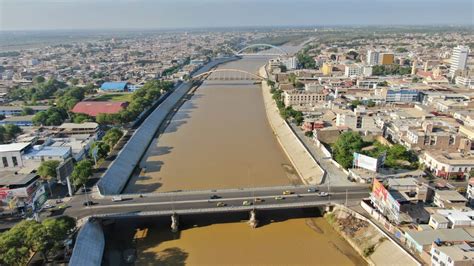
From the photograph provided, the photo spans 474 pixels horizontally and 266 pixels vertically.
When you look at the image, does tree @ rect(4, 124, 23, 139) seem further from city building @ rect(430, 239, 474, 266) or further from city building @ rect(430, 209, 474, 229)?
city building @ rect(430, 239, 474, 266)

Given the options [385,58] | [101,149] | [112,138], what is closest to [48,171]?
[101,149]

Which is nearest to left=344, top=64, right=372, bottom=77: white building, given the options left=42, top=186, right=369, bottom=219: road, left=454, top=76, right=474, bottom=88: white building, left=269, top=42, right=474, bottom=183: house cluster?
left=269, top=42, right=474, bottom=183: house cluster

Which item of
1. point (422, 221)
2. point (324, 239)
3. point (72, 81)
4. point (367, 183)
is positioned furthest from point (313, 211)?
point (72, 81)

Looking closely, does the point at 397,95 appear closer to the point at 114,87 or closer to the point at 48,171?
the point at 48,171

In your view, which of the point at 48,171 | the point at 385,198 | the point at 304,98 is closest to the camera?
the point at 385,198

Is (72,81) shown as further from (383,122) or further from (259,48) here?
(259,48)

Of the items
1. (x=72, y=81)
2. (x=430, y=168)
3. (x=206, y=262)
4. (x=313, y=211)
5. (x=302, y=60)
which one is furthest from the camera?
(x=302, y=60)

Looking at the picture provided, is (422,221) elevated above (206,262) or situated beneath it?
elevated above
